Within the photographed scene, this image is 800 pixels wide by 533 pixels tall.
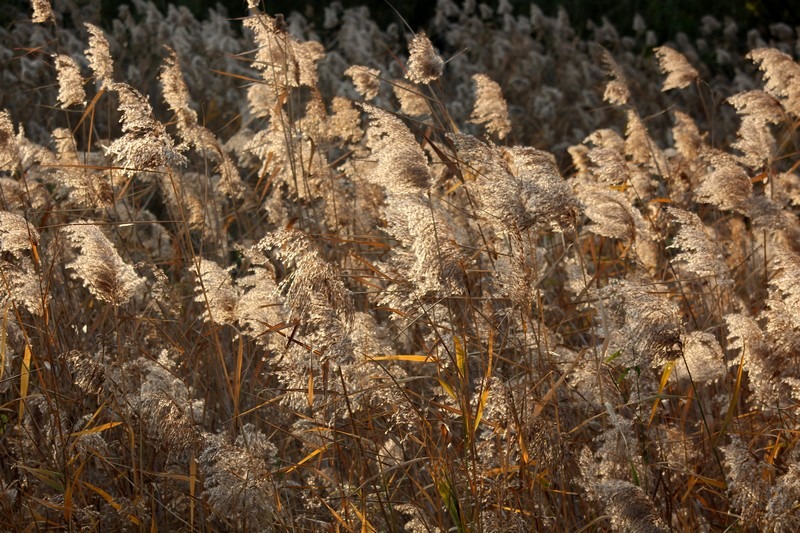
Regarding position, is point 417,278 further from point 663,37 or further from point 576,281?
point 663,37

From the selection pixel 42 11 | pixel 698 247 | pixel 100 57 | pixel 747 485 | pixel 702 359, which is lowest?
pixel 747 485

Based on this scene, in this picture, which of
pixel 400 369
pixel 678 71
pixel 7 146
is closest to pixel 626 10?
pixel 678 71

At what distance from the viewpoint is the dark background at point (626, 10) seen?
1105 cm

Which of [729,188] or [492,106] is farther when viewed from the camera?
[492,106]

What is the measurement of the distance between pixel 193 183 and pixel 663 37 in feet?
25.7

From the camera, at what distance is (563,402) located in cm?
292

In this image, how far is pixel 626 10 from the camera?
11281 mm

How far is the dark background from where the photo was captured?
11055 millimetres

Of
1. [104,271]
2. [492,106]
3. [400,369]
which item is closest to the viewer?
[104,271]

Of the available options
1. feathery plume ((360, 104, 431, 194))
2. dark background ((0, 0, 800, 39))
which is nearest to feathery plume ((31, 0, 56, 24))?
feathery plume ((360, 104, 431, 194))

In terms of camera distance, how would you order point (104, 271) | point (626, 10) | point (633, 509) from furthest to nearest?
1. point (626, 10)
2. point (104, 271)
3. point (633, 509)

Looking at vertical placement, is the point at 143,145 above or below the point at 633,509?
above

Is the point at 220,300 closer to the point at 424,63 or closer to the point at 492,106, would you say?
the point at 424,63

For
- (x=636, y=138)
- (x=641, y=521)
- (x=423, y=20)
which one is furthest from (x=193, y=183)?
(x=423, y=20)
